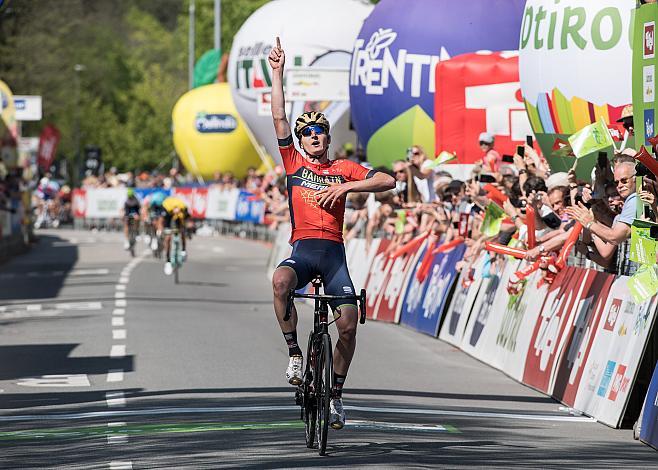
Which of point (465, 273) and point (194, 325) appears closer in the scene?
point (465, 273)

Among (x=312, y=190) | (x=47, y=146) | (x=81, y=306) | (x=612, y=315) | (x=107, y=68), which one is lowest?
(x=47, y=146)

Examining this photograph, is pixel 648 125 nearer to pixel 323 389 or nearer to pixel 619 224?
pixel 619 224

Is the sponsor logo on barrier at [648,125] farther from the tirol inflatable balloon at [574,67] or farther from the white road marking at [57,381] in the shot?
the white road marking at [57,381]

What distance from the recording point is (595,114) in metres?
17.5

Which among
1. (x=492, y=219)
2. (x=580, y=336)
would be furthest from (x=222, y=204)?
(x=580, y=336)

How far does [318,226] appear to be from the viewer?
11.1 m

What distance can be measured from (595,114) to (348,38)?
2428 centimetres

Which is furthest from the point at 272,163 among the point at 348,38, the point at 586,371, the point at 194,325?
the point at 586,371

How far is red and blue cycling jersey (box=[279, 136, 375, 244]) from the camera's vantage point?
1111cm

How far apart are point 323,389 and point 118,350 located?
767cm

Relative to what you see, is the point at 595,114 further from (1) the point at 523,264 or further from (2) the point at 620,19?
(1) the point at 523,264

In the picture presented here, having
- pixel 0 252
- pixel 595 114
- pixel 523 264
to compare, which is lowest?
pixel 0 252

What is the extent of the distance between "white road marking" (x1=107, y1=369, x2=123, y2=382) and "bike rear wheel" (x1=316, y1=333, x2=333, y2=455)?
4.63m

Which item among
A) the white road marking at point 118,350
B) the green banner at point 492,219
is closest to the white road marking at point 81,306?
the white road marking at point 118,350
